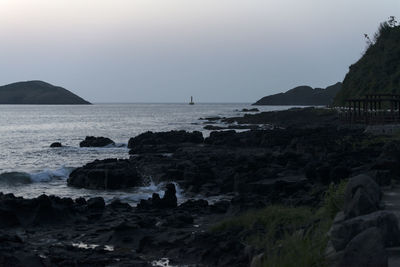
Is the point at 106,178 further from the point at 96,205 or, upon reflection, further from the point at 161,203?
the point at 161,203

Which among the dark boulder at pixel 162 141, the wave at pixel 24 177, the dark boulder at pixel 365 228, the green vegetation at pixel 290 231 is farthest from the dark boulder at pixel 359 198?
the dark boulder at pixel 162 141

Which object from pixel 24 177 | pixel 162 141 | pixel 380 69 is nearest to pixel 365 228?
pixel 24 177

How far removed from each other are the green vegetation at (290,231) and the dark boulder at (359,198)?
0.53m

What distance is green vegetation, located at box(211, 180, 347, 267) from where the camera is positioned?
7.82 metres

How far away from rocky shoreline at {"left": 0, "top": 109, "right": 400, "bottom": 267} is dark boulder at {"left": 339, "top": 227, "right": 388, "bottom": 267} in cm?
192

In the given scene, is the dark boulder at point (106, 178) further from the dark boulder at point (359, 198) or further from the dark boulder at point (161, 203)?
the dark boulder at point (359, 198)

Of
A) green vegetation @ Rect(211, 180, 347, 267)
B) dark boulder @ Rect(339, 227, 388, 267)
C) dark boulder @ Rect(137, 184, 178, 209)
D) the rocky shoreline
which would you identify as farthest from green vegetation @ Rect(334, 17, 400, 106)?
dark boulder @ Rect(339, 227, 388, 267)

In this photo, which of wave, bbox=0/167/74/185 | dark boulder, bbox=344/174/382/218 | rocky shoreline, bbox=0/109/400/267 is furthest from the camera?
wave, bbox=0/167/74/185

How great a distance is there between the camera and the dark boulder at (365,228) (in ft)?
27.2

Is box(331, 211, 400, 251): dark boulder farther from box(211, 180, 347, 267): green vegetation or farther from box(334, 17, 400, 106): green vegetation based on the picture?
box(334, 17, 400, 106): green vegetation

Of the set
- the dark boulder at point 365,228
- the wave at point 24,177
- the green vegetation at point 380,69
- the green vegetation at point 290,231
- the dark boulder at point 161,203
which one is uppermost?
the green vegetation at point 380,69

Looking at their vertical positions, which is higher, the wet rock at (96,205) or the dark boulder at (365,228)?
the dark boulder at (365,228)

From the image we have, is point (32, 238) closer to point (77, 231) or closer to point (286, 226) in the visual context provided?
point (77, 231)

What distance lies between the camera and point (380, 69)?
79.8 meters
